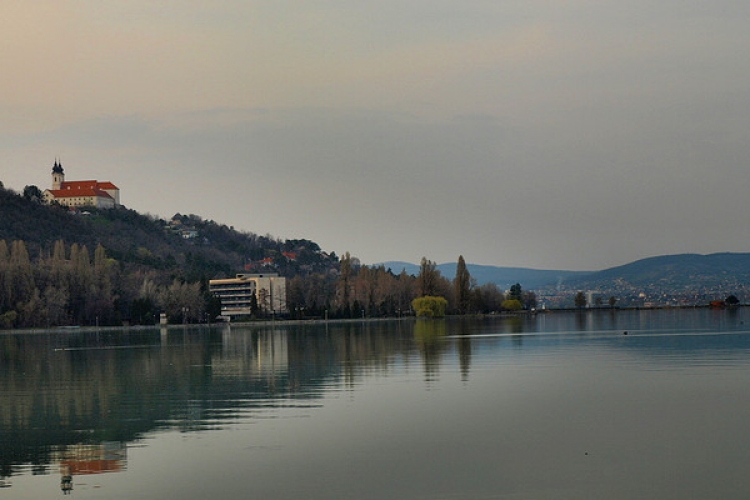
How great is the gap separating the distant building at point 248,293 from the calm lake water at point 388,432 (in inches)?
5508

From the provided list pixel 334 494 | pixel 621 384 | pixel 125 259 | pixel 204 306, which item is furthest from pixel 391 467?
pixel 125 259

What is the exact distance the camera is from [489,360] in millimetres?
45438

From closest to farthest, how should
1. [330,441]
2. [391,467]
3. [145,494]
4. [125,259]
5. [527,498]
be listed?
[527,498] < [145,494] < [391,467] < [330,441] < [125,259]

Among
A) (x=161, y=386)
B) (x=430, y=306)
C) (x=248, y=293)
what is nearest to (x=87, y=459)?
(x=161, y=386)

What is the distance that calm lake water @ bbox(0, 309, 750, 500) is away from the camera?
672 inches

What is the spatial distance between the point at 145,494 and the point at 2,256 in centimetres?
12410

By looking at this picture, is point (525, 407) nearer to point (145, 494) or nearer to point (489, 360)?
point (145, 494)

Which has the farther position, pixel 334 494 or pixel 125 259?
pixel 125 259

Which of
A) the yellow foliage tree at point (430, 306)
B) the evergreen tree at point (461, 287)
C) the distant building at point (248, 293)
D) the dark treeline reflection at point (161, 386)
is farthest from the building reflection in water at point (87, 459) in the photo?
the distant building at point (248, 293)

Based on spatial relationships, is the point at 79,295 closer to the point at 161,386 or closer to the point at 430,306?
the point at 430,306

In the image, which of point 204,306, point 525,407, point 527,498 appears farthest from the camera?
point 204,306

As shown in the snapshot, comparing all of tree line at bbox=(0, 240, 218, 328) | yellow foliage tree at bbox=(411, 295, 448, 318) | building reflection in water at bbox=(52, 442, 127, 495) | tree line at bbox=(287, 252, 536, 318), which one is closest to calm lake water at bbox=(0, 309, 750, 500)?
building reflection in water at bbox=(52, 442, 127, 495)

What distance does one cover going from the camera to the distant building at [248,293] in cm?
18238

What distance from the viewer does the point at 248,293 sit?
19500 cm
